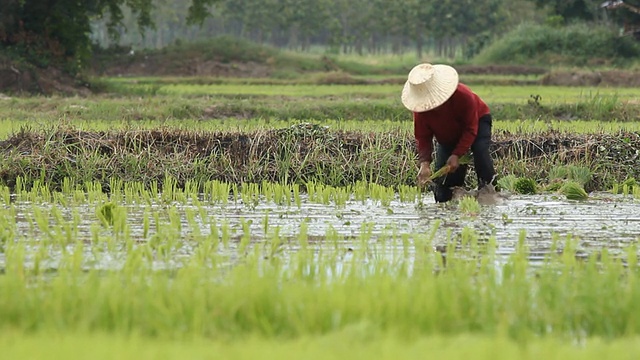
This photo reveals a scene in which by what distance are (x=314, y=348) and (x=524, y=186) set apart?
623cm

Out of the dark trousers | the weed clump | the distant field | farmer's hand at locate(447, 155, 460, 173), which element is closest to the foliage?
the distant field

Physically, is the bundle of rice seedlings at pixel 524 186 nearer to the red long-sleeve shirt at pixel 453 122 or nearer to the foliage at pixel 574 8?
the red long-sleeve shirt at pixel 453 122

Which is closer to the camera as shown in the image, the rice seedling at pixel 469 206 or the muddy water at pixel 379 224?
the muddy water at pixel 379 224

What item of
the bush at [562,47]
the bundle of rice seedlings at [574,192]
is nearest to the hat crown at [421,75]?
the bundle of rice seedlings at [574,192]

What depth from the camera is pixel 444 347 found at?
3529 millimetres

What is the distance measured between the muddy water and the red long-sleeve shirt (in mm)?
486

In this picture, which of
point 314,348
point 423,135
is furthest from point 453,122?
point 314,348

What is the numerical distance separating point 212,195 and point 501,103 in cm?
892

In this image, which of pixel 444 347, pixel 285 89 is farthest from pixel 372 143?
pixel 285 89

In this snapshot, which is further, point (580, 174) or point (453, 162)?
point (580, 174)

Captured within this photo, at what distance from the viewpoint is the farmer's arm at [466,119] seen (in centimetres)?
783

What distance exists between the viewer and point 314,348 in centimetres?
346

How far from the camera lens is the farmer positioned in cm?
751

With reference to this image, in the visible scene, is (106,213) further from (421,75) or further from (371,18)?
(371,18)
